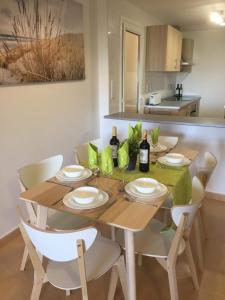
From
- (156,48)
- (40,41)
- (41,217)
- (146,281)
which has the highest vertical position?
(156,48)

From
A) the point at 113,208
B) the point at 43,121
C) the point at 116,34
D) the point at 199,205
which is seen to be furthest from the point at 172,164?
the point at 116,34

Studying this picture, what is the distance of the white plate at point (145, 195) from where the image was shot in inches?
54.8

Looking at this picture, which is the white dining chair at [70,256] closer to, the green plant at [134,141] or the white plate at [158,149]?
the green plant at [134,141]

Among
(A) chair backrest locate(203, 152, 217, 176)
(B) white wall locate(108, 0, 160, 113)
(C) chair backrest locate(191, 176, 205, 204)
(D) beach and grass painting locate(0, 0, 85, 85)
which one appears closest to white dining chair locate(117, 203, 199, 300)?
(C) chair backrest locate(191, 176, 205, 204)

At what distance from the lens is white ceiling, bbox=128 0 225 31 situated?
334 centimetres

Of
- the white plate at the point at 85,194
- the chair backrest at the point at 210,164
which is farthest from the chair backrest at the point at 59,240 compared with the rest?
the chair backrest at the point at 210,164

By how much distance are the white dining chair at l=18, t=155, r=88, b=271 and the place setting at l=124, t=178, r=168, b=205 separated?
47 cm

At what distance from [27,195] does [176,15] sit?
12.5 ft

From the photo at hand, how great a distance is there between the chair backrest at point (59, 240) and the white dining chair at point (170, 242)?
439 millimetres

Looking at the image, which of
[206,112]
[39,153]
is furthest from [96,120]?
[206,112]

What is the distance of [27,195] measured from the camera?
1.44 metres

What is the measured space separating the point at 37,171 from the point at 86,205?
0.72 meters

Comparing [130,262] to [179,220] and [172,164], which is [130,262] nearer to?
[179,220]

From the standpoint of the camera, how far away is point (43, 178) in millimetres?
1918
